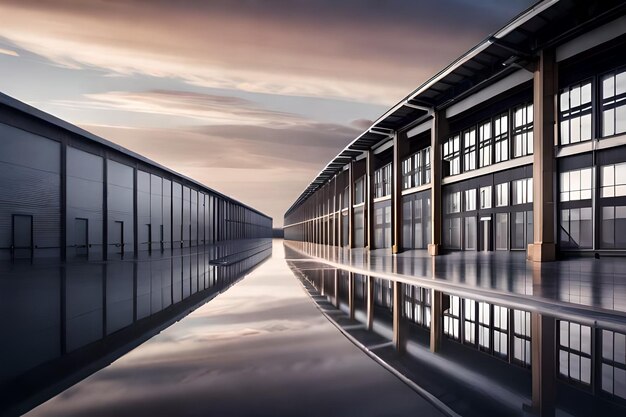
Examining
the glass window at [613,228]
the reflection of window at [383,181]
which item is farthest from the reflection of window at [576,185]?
the reflection of window at [383,181]

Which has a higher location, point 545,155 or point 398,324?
point 545,155

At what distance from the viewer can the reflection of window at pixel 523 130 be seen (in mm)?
25141

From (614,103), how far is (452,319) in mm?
19381

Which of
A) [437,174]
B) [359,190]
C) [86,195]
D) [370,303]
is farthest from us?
[359,190]

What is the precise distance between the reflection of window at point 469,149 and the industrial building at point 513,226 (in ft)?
0.46

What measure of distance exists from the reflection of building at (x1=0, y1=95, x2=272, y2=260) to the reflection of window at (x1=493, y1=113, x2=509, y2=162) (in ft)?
96.4

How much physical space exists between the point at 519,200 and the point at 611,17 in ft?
38.4

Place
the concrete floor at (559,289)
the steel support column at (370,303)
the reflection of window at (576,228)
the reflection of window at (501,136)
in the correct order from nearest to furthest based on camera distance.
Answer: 1. the steel support column at (370,303)
2. the concrete floor at (559,289)
3. the reflection of window at (576,228)
4. the reflection of window at (501,136)

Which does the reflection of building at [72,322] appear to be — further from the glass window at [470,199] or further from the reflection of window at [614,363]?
the glass window at [470,199]

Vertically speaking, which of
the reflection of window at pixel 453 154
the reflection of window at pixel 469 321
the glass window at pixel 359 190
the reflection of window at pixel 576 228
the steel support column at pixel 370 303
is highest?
the reflection of window at pixel 453 154

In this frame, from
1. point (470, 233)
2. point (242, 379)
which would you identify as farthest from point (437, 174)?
point (242, 379)

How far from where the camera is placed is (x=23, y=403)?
388 centimetres

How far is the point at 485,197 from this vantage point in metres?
28.7

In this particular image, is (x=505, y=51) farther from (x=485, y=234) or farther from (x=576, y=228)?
(x=485, y=234)
